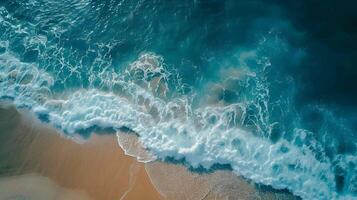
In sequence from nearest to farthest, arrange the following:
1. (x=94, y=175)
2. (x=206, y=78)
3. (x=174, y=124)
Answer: (x=94, y=175) → (x=174, y=124) → (x=206, y=78)

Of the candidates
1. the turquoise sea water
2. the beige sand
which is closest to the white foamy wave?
the turquoise sea water

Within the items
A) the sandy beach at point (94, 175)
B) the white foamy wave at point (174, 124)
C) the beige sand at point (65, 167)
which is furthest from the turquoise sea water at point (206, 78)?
the beige sand at point (65, 167)

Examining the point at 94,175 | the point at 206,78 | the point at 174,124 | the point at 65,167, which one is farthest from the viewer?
the point at 206,78

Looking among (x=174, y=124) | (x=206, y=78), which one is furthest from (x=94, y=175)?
(x=206, y=78)

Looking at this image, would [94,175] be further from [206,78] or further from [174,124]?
[206,78]

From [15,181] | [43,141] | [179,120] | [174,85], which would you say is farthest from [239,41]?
[15,181]

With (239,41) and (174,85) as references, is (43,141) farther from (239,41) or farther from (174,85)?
(239,41)

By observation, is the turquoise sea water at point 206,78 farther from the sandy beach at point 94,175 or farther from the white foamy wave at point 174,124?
the sandy beach at point 94,175
